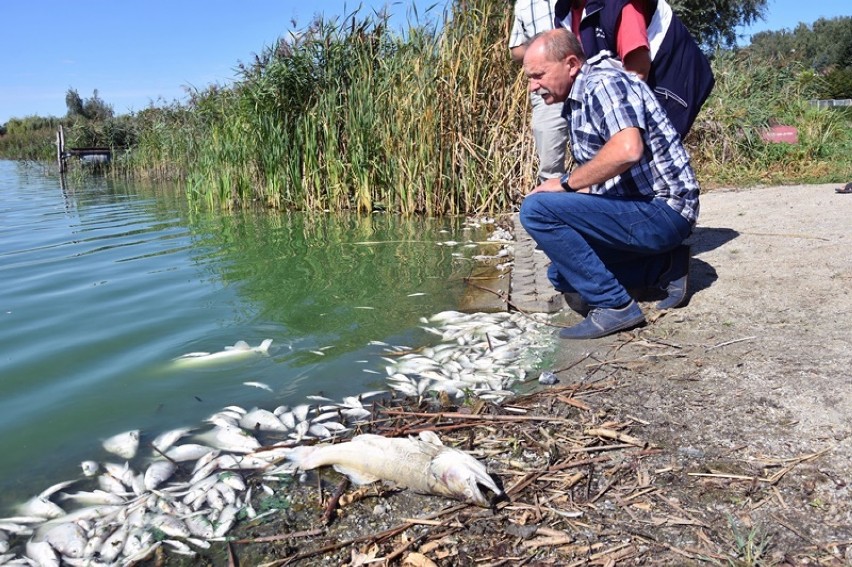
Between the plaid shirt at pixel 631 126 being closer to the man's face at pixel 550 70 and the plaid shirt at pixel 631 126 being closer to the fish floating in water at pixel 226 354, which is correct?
the man's face at pixel 550 70

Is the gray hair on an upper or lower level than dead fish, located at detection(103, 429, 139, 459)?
upper

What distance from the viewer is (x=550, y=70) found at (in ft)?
12.2

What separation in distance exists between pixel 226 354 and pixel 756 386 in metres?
2.93

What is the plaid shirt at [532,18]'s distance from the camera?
17.6ft

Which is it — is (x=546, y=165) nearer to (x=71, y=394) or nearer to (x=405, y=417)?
(x=405, y=417)

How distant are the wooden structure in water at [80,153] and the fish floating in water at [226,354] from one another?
974 inches

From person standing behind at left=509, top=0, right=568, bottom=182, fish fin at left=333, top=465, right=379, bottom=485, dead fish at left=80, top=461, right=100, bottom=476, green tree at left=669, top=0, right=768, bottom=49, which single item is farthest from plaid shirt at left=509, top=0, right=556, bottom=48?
green tree at left=669, top=0, right=768, bottom=49

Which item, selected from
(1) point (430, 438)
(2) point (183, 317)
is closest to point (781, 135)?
(2) point (183, 317)

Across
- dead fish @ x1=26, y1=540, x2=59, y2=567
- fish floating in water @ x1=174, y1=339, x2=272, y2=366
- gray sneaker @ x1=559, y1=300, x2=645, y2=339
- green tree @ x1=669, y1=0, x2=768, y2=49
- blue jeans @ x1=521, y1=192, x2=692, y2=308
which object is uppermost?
green tree @ x1=669, y1=0, x2=768, y2=49

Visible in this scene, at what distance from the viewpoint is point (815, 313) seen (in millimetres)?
3836

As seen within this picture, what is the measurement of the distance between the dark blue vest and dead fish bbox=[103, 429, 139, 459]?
3.46m

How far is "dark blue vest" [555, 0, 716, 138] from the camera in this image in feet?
14.3

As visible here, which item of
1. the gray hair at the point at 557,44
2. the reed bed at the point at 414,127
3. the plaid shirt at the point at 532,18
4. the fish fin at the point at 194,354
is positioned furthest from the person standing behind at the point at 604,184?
the reed bed at the point at 414,127

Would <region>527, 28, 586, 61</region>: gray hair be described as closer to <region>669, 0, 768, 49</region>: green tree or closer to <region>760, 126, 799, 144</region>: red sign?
<region>760, 126, 799, 144</region>: red sign
